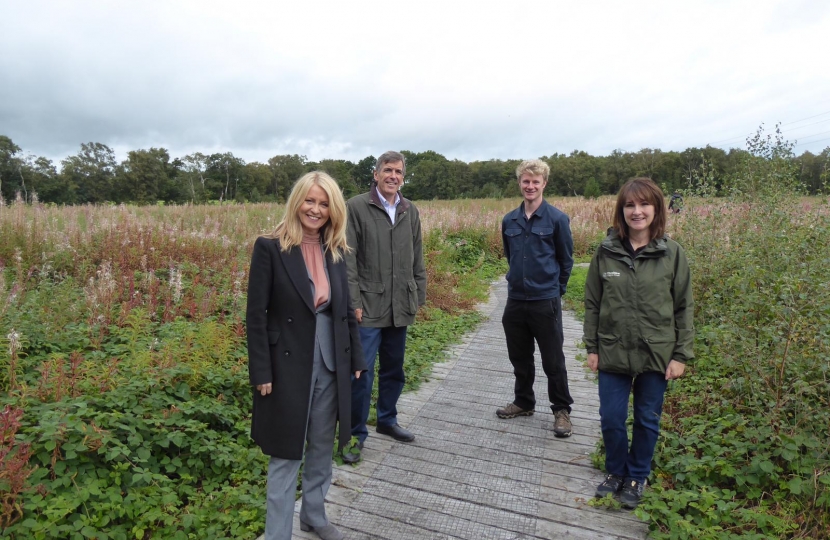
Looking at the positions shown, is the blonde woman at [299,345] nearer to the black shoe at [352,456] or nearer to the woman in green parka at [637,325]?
the black shoe at [352,456]

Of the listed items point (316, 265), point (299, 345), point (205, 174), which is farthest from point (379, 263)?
point (205, 174)

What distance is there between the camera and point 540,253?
4.11 meters

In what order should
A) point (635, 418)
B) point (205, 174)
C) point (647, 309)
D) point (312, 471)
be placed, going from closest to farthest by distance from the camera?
point (312, 471)
point (647, 309)
point (635, 418)
point (205, 174)

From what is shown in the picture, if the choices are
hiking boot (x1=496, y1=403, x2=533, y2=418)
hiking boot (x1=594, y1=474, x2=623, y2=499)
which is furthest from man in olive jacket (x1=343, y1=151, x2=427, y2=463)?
hiking boot (x1=594, y1=474, x2=623, y2=499)

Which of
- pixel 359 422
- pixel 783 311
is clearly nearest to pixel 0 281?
pixel 359 422

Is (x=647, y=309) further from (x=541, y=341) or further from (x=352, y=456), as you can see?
(x=352, y=456)

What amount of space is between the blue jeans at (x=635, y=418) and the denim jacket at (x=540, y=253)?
110 centimetres

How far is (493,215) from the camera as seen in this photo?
16.8 metres

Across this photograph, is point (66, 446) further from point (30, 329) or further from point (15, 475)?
point (30, 329)

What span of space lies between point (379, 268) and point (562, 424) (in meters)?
2.04

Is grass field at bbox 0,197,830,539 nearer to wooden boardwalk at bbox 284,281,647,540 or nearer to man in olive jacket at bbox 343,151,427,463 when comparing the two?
wooden boardwalk at bbox 284,281,647,540

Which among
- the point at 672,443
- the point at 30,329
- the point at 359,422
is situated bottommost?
the point at 672,443

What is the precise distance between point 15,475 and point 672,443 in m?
4.19

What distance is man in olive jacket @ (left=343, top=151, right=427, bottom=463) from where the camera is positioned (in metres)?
3.67
